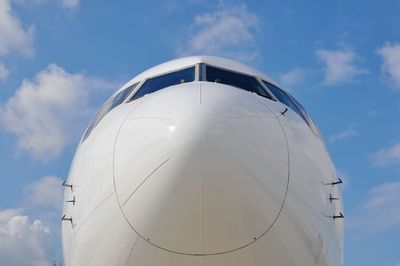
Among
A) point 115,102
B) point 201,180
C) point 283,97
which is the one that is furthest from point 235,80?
point 201,180

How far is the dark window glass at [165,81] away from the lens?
816 centimetres

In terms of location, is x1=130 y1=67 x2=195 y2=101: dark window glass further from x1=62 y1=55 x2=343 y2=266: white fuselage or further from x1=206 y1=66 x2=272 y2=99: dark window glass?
x1=62 y1=55 x2=343 y2=266: white fuselage

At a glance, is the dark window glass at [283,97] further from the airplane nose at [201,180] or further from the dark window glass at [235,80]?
the airplane nose at [201,180]

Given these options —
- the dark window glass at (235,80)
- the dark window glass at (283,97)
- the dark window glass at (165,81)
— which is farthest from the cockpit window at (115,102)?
the dark window glass at (283,97)

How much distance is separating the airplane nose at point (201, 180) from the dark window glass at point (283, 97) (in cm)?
260

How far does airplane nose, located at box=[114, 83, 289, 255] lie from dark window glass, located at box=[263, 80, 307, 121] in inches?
102

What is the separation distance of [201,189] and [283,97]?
12.7ft

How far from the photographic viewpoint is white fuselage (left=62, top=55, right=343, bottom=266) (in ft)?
17.3

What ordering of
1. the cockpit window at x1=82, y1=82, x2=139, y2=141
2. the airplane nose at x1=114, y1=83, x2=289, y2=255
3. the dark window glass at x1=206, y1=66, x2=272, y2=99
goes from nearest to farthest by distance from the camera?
the airplane nose at x1=114, y1=83, x2=289, y2=255 < the dark window glass at x1=206, y1=66, x2=272, y2=99 < the cockpit window at x1=82, y1=82, x2=139, y2=141

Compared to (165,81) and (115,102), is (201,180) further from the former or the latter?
(115,102)

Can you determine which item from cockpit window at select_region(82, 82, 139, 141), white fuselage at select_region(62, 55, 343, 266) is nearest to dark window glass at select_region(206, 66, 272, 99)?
cockpit window at select_region(82, 82, 139, 141)

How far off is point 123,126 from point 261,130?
1.70 metres

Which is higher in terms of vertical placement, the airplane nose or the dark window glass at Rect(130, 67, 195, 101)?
the dark window glass at Rect(130, 67, 195, 101)

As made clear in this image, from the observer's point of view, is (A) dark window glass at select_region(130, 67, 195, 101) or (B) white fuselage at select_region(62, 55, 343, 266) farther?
(A) dark window glass at select_region(130, 67, 195, 101)
